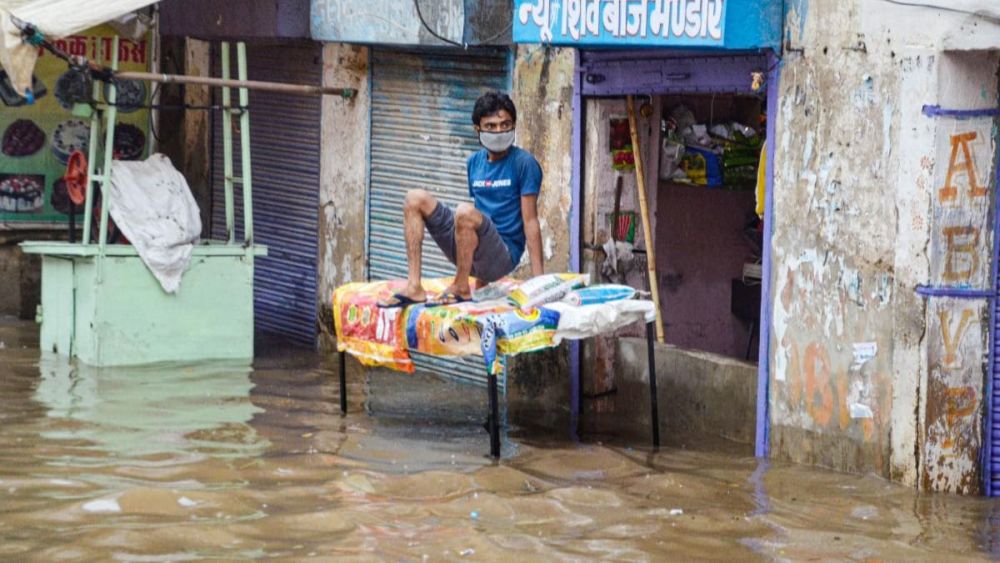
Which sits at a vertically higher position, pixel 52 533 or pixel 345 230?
pixel 345 230

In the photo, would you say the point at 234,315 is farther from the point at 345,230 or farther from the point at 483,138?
the point at 483,138

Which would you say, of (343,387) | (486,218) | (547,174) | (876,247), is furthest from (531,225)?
(876,247)

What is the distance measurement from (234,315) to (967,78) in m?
5.78

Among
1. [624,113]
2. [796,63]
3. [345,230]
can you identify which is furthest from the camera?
[345,230]

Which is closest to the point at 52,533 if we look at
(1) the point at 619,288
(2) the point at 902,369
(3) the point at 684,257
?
(1) the point at 619,288

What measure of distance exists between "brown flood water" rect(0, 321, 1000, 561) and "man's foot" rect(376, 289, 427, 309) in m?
0.74

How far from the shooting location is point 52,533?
6.87 metres

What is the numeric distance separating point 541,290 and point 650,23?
1.47m

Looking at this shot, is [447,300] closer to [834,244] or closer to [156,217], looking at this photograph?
[834,244]

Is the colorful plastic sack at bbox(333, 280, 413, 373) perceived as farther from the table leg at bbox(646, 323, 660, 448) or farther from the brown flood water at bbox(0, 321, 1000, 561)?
the table leg at bbox(646, 323, 660, 448)

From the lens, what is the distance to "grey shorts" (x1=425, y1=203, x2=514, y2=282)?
874 cm

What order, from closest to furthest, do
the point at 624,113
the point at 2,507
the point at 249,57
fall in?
the point at 2,507 < the point at 624,113 < the point at 249,57

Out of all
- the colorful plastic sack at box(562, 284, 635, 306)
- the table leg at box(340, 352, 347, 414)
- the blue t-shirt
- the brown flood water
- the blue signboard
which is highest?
the blue signboard

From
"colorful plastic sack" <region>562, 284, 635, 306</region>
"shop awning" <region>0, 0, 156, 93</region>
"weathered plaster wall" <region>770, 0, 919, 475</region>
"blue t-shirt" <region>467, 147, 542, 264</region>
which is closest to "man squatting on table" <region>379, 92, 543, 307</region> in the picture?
"blue t-shirt" <region>467, 147, 542, 264</region>
